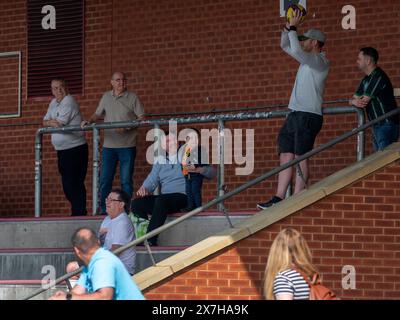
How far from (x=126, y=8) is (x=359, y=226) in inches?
235

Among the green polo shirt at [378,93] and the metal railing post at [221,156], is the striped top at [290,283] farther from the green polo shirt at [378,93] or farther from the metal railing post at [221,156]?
the metal railing post at [221,156]

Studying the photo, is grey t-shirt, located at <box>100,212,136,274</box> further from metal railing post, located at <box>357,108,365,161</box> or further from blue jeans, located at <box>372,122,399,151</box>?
blue jeans, located at <box>372,122,399,151</box>

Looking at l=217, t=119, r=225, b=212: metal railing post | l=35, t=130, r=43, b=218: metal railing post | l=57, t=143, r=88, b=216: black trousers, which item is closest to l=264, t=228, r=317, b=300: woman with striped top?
l=217, t=119, r=225, b=212: metal railing post

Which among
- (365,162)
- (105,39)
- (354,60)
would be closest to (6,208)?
(105,39)

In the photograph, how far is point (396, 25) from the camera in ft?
49.9

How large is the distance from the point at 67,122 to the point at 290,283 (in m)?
7.38

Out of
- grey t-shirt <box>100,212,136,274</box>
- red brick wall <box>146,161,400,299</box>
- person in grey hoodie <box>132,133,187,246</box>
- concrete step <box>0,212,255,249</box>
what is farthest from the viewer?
person in grey hoodie <box>132,133,187,246</box>

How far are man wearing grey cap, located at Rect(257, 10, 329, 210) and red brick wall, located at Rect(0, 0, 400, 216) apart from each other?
2.10 metres

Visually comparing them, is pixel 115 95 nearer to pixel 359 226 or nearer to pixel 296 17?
pixel 296 17

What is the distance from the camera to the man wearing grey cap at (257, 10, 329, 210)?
515 inches

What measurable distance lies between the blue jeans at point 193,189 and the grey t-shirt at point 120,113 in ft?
4.16

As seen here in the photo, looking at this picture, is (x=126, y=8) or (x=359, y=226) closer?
(x=359, y=226)

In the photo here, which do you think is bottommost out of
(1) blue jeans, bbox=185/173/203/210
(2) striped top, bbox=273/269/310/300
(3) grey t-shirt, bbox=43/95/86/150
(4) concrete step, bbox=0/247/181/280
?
(4) concrete step, bbox=0/247/181/280

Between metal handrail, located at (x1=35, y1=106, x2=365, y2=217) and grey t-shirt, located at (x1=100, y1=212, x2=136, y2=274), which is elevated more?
metal handrail, located at (x1=35, y1=106, x2=365, y2=217)
